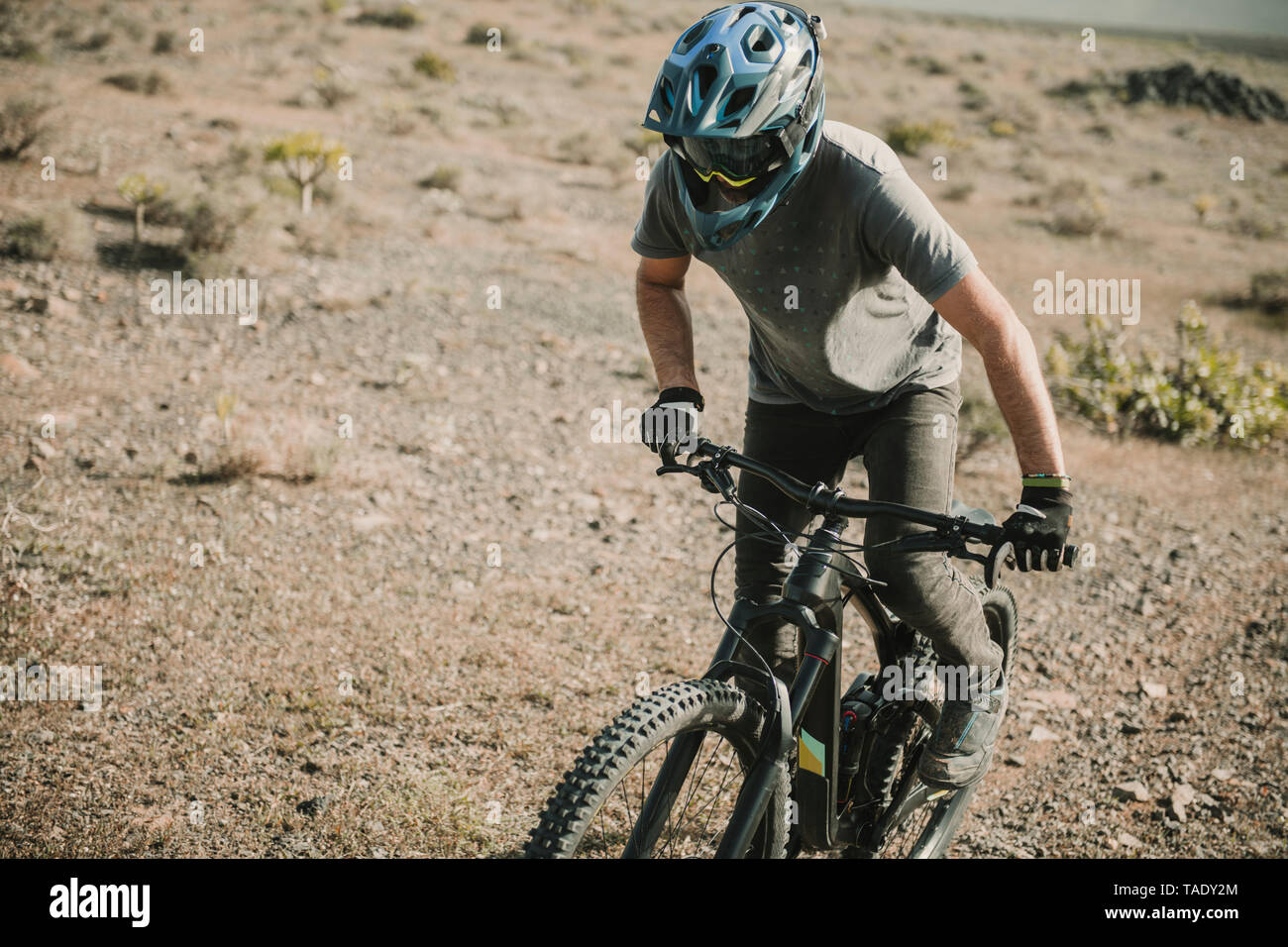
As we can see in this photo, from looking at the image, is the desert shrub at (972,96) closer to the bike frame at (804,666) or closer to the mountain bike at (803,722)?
the mountain bike at (803,722)

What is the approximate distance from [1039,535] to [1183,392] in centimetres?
687

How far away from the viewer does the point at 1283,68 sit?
5053 cm

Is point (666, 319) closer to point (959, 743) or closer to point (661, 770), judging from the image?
point (661, 770)

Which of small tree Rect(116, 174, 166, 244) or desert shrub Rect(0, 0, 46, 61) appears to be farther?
desert shrub Rect(0, 0, 46, 61)

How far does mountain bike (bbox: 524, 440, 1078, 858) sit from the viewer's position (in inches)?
79.1

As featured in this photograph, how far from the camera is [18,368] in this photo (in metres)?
6.47

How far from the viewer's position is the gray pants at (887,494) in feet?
8.26

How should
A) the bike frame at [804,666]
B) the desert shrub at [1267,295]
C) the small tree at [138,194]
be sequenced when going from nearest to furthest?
the bike frame at [804,666], the small tree at [138,194], the desert shrub at [1267,295]

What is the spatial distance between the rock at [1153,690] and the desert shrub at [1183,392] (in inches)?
148

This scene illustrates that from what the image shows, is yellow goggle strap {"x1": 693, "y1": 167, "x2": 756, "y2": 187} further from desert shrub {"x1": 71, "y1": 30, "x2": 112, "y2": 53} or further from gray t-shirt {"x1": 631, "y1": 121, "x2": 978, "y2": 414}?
desert shrub {"x1": 71, "y1": 30, "x2": 112, "y2": 53}

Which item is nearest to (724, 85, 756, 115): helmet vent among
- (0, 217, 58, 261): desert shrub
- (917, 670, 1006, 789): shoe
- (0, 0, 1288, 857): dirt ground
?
(917, 670, 1006, 789): shoe

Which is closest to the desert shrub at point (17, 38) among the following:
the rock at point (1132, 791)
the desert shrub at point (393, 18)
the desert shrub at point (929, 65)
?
the desert shrub at point (393, 18)

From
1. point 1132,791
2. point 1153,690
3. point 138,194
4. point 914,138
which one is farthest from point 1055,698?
point 914,138
